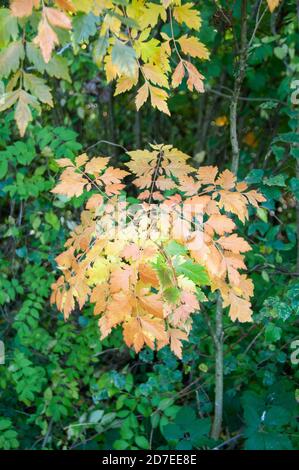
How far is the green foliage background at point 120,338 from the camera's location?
86.1 inches

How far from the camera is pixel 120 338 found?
2.72 m

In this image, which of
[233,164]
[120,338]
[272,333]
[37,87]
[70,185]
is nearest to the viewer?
[37,87]

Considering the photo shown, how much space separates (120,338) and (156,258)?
1.33 m

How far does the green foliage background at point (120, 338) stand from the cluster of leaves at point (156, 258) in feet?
1.08

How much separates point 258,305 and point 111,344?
0.78 meters

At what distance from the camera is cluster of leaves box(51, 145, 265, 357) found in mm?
1480

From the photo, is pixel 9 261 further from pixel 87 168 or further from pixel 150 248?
pixel 150 248

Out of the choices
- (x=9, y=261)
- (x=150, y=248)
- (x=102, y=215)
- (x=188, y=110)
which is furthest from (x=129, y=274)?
(x=188, y=110)

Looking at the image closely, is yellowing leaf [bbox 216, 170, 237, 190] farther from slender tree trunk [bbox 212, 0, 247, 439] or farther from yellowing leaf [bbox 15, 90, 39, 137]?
yellowing leaf [bbox 15, 90, 39, 137]

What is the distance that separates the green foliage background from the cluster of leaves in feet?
1.08

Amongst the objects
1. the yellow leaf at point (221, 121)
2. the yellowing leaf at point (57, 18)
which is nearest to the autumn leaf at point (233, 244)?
the yellowing leaf at point (57, 18)

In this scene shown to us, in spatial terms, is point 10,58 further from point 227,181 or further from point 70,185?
point 227,181

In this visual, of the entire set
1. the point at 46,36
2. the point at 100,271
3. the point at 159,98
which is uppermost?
the point at 46,36

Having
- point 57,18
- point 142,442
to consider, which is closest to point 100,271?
point 57,18
